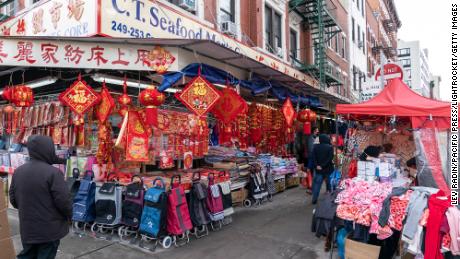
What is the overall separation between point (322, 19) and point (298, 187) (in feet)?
33.1

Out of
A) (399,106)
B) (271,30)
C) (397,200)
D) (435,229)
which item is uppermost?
(271,30)

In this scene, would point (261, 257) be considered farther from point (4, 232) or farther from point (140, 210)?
point (4, 232)

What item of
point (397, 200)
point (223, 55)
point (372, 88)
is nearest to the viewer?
point (397, 200)

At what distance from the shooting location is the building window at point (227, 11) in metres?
11.9

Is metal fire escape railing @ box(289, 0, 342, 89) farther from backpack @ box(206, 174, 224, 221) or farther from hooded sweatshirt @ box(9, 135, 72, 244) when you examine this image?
hooded sweatshirt @ box(9, 135, 72, 244)

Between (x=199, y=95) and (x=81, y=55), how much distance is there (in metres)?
2.30

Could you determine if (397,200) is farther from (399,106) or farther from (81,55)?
(81,55)

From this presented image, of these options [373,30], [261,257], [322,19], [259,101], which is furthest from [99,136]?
[373,30]

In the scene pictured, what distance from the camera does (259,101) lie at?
1189cm

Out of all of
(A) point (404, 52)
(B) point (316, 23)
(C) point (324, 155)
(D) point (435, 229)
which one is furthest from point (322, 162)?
(A) point (404, 52)

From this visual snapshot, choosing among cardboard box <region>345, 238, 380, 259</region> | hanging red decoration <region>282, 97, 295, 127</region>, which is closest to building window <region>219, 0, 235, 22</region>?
hanging red decoration <region>282, 97, 295, 127</region>

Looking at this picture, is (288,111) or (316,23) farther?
(316,23)

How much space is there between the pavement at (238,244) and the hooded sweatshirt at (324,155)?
1.87m

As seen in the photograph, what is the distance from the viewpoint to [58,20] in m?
7.59
